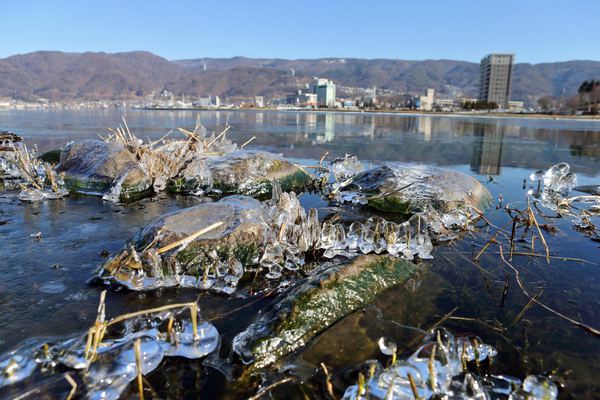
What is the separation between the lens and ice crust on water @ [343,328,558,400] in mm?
1705

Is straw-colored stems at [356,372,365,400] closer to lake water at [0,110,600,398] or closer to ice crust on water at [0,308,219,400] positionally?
lake water at [0,110,600,398]

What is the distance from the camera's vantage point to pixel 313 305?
2.34m

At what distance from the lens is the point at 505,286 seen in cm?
292

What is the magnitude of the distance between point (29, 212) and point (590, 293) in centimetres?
596

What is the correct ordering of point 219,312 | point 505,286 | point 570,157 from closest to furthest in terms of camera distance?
point 219,312 < point 505,286 < point 570,157

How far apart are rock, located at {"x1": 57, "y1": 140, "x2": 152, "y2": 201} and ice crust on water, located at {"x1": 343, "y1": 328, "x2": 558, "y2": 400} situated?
188 inches

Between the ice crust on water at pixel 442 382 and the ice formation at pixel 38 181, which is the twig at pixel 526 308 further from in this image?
the ice formation at pixel 38 181

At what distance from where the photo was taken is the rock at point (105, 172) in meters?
5.55

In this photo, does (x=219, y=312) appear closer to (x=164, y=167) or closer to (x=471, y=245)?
(x=471, y=245)

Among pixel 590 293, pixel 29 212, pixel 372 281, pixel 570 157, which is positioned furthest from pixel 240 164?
pixel 570 157

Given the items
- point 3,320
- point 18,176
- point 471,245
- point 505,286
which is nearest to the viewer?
point 3,320

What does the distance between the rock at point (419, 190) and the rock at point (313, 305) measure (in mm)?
2159

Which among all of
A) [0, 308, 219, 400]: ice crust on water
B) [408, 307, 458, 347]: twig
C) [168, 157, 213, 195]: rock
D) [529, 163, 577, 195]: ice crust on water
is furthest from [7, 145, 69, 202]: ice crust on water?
[529, 163, 577, 195]: ice crust on water

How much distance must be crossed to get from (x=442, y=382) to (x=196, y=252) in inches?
81.7
